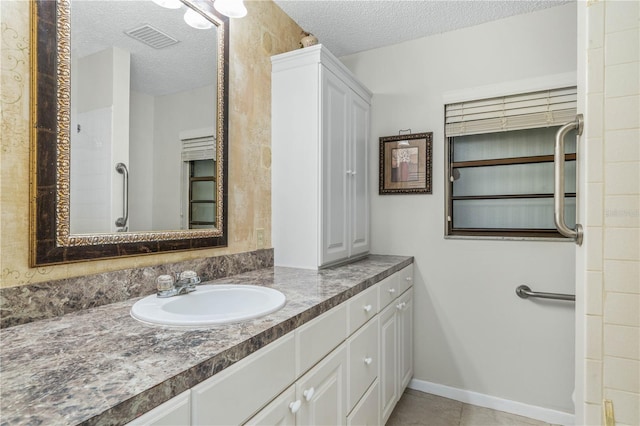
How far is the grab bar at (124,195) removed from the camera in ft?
3.87

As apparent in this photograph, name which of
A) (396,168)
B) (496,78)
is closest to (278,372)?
(396,168)

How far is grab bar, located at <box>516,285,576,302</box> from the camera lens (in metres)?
1.94

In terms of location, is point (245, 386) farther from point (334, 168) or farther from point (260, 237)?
point (334, 168)

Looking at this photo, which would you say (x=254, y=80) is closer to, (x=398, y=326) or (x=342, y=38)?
(x=342, y=38)

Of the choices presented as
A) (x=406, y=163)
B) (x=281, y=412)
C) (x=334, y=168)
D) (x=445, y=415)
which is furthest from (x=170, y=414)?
(x=406, y=163)

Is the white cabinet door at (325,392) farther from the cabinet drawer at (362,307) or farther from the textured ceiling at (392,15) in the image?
the textured ceiling at (392,15)

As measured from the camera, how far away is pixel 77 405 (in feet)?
1.70

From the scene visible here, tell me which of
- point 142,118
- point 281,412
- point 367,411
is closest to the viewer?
point 281,412

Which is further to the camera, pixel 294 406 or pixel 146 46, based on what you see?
pixel 146 46

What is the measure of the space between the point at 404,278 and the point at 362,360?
0.79 m

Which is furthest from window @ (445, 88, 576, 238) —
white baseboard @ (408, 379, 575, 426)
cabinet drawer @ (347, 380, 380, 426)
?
cabinet drawer @ (347, 380, 380, 426)

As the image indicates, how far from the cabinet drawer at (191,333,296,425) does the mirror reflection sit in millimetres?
702

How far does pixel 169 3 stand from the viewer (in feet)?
4.43

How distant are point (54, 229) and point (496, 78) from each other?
2412mm
